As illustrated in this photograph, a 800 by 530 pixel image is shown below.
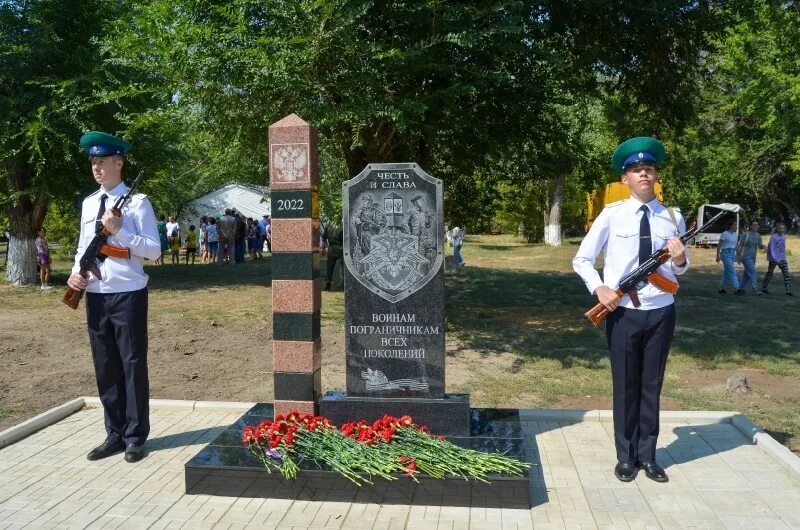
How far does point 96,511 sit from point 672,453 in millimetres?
4034

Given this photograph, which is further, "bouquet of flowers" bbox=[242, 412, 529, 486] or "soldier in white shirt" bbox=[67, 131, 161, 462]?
"soldier in white shirt" bbox=[67, 131, 161, 462]

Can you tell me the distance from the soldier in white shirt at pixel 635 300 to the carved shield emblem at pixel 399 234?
3.68ft

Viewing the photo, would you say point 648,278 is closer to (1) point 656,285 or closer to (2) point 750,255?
(1) point 656,285

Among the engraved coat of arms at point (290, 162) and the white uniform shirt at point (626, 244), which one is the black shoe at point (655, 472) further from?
the engraved coat of arms at point (290, 162)

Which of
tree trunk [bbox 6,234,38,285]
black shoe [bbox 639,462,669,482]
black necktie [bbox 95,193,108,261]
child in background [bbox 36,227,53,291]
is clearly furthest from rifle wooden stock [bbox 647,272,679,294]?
tree trunk [bbox 6,234,38,285]

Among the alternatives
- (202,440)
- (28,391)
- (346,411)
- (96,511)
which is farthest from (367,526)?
(28,391)

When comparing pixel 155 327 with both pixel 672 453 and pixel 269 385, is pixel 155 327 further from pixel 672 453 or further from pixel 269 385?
pixel 672 453

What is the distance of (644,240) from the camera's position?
4660 mm

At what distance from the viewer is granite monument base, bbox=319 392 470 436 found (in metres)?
5.24

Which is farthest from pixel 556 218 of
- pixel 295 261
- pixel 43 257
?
pixel 295 261

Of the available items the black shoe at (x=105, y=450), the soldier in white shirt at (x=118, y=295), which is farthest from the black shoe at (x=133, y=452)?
the black shoe at (x=105, y=450)

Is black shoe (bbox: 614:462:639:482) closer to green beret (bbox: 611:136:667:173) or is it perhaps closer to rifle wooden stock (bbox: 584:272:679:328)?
rifle wooden stock (bbox: 584:272:679:328)

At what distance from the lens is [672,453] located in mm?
5348

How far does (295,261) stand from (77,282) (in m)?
1.52
